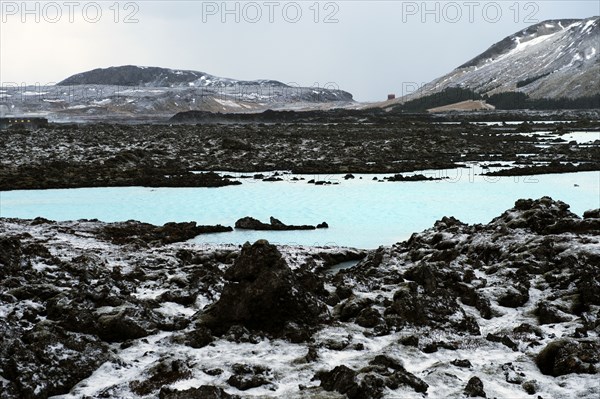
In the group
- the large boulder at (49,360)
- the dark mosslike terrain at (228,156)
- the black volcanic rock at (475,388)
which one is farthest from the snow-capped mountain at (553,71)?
the large boulder at (49,360)

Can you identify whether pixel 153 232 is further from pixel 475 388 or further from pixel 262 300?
pixel 475 388

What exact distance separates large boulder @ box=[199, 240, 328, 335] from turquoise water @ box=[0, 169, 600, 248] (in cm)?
690

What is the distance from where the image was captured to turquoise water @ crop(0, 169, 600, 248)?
17950mm

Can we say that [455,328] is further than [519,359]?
Yes

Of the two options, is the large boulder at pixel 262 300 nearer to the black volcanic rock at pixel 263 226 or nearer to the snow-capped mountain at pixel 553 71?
the black volcanic rock at pixel 263 226

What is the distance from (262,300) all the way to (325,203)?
536 inches

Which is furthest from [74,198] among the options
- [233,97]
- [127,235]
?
[233,97]

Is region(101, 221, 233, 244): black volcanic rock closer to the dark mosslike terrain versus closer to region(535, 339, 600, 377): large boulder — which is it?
the dark mosslike terrain

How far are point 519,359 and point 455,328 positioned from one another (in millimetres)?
1246

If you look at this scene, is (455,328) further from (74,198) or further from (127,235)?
(74,198)

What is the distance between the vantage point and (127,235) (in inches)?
646

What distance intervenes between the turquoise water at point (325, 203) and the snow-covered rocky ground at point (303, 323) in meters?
4.48

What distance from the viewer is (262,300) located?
8891 mm

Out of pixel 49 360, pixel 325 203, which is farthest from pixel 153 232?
pixel 49 360
